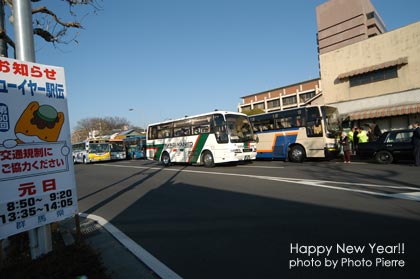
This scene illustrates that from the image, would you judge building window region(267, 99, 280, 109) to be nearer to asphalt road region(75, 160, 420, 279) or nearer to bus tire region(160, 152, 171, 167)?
bus tire region(160, 152, 171, 167)

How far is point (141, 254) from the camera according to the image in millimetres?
3957

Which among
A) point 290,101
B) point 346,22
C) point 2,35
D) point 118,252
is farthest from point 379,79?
point 346,22

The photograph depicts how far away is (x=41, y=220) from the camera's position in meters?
3.29

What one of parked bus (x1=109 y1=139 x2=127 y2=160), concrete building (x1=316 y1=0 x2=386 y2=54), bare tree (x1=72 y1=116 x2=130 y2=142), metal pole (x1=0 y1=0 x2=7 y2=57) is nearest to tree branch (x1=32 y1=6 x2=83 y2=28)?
metal pole (x1=0 y1=0 x2=7 y2=57)

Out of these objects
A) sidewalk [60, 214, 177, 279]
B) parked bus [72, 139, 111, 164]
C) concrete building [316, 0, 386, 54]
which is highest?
concrete building [316, 0, 386, 54]

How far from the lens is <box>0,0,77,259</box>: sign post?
305 centimetres

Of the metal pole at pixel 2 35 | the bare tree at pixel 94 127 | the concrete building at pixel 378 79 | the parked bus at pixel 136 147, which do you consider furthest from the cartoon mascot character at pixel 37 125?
the bare tree at pixel 94 127

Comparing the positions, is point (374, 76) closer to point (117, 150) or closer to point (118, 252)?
point (118, 252)

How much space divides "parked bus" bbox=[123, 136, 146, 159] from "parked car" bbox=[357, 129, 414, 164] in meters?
23.4

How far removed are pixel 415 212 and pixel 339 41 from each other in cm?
9158

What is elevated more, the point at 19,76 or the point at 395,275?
the point at 19,76

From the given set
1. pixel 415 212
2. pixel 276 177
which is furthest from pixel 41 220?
pixel 276 177

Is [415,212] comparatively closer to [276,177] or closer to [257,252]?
[257,252]

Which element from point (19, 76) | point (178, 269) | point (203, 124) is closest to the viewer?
point (19, 76)
